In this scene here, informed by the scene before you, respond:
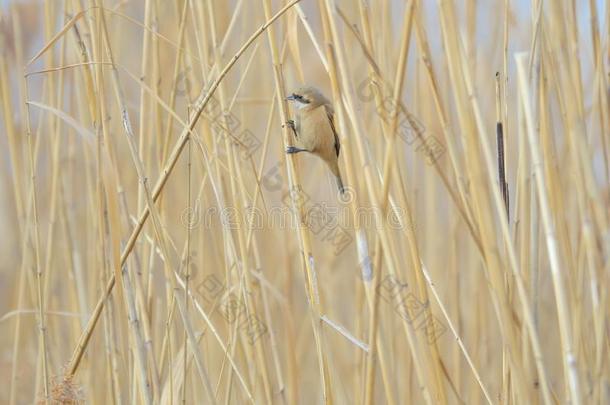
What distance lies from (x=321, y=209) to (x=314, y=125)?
0.83 feet

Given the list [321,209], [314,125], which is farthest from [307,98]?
[321,209]

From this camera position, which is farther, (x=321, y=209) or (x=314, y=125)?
(x=321, y=209)

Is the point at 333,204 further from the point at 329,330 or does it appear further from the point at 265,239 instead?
the point at 329,330

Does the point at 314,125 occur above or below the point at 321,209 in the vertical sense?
above

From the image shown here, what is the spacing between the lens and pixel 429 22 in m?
2.08

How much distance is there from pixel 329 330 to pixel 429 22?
A: 95 centimetres

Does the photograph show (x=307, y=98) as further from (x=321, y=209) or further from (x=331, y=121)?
(x=321, y=209)

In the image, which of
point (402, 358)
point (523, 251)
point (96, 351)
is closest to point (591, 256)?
point (523, 251)

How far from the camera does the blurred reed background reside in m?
0.91

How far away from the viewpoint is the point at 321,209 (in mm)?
1565

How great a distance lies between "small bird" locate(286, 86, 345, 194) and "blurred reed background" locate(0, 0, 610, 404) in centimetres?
6

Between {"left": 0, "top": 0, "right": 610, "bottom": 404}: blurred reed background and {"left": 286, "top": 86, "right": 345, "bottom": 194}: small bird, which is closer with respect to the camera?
{"left": 0, "top": 0, "right": 610, "bottom": 404}: blurred reed background

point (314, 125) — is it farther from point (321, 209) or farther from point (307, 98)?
point (321, 209)

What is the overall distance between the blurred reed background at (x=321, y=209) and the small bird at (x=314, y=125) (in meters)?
0.06
